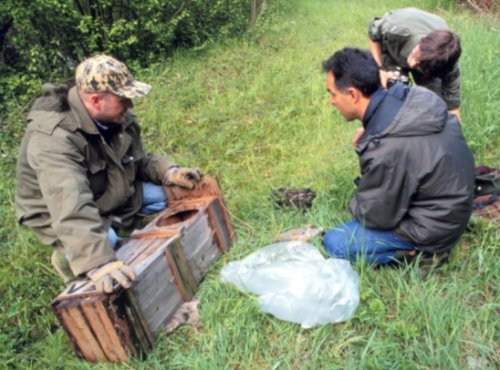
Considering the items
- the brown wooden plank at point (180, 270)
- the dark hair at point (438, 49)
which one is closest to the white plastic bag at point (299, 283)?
the brown wooden plank at point (180, 270)

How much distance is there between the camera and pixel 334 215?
3133 millimetres

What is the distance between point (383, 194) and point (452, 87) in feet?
4.66

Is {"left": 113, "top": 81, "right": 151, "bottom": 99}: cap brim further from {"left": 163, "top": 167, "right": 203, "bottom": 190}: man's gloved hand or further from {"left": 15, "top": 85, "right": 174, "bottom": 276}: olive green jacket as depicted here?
{"left": 163, "top": 167, "right": 203, "bottom": 190}: man's gloved hand

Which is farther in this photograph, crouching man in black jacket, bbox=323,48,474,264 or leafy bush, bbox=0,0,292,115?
leafy bush, bbox=0,0,292,115

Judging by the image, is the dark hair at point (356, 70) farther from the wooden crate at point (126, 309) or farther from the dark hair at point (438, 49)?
the wooden crate at point (126, 309)

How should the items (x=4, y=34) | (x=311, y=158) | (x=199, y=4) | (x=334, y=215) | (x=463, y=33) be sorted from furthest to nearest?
(x=199, y=4)
(x=463, y=33)
(x=4, y=34)
(x=311, y=158)
(x=334, y=215)

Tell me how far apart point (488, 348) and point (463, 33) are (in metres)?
5.25

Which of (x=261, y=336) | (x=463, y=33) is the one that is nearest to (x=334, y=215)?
(x=261, y=336)

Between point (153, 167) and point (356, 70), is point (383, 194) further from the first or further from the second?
point (153, 167)

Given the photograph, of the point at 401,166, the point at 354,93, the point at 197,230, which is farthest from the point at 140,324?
the point at 354,93

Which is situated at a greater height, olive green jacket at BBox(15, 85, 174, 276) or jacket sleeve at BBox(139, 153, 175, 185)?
olive green jacket at BBox(15, 85, 174, 276)

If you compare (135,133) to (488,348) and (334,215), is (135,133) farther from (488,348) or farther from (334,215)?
(488,348)

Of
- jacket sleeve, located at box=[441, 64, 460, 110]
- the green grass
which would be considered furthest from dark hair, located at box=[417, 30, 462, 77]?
the green grass

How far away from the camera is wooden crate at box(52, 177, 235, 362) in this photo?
2.16m
